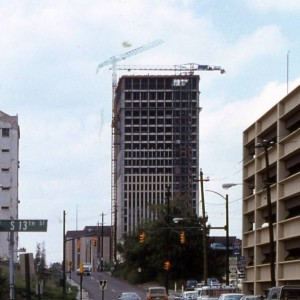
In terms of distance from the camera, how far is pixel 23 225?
3741 cm

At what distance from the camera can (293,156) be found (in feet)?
269

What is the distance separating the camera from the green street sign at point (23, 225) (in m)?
37.1

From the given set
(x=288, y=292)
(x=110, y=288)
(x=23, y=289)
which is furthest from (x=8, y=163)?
(x=288, y=292)

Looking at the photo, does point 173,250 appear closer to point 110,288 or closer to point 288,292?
point 110,288

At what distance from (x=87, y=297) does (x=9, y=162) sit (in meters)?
38.7

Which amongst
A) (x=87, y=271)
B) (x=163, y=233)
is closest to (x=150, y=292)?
(x=163, y=233)

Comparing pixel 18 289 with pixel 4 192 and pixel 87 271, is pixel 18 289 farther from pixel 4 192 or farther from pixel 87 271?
pixel 87 271

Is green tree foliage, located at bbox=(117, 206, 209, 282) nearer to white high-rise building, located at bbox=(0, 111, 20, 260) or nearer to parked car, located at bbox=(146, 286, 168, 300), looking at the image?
white high-rise building, located at bbox=(0, 111, 20, 260)

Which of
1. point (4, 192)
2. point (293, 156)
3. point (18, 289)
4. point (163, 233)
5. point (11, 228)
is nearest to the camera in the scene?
point (11, 228)

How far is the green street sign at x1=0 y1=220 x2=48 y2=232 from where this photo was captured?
37.1 m

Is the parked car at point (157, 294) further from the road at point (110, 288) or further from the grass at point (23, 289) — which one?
the road at point (110, 288)

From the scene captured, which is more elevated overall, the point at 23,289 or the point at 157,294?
the point at 23,289

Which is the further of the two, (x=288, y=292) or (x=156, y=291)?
(x=156, y=291)

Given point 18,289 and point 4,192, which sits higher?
point 4,192
